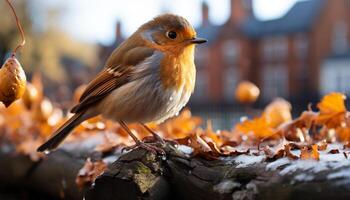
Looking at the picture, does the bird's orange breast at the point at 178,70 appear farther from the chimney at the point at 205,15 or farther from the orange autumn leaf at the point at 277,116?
the chimney at the point at 205,15

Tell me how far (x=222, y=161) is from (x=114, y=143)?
19.3 inches

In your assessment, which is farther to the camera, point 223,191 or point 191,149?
point 191,149

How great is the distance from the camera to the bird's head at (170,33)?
1.46 meters

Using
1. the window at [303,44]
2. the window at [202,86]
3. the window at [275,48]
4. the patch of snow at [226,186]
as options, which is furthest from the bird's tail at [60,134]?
the window at [202,86]

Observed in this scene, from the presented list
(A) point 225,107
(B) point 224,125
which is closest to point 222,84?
(A) point 225,107

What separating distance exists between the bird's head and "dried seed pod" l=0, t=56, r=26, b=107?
54 centimetres

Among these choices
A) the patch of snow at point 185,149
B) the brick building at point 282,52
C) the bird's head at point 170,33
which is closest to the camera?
the patch of snow at point 185,149

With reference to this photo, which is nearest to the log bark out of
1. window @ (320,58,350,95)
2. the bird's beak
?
the bird's beak

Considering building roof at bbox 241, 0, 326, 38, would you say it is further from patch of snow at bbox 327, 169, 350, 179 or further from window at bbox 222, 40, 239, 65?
patch of snow at bbox 327, 169, 350, 179

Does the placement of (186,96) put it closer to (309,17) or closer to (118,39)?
(309,17)

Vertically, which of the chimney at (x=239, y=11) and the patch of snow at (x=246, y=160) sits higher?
the patch of snow at (x=246, y=160)

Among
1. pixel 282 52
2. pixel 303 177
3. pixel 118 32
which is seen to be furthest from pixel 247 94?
pixel 118 32

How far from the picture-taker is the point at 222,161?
1.08 metres

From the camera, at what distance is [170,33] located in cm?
148
